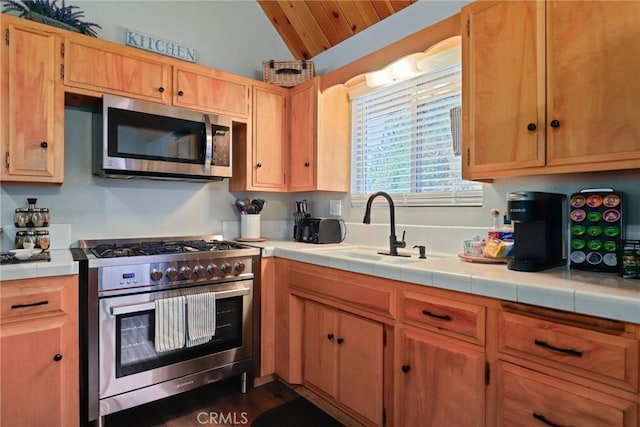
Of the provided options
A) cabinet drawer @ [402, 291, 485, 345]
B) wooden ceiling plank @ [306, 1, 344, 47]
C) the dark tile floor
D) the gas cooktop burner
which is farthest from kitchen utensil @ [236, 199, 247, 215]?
cabinet drawer @ [402, 291, 485, 345]

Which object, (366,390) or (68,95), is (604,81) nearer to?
(366,390)

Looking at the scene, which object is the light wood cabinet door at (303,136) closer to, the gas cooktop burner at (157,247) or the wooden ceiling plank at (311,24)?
the wooden ceiling plank at (311,24)

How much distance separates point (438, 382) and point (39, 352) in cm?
173

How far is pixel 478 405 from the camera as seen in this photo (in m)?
1.29

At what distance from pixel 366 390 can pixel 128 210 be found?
6.04 ft

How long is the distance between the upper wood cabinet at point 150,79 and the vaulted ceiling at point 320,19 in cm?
74

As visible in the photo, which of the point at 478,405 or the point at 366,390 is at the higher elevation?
the point at 478,405

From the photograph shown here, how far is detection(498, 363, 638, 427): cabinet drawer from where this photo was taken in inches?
39.3

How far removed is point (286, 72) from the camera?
2748 millimetres

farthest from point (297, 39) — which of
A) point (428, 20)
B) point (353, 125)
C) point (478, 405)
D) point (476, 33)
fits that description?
point (478, 405)

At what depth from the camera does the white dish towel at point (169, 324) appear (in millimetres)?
1865

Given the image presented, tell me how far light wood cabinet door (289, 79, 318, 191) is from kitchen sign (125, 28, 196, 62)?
0.79 meters

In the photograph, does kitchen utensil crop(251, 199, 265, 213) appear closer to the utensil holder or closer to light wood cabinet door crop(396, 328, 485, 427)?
the utensil holder

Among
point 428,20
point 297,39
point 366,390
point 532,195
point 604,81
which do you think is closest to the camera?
point 604,81
